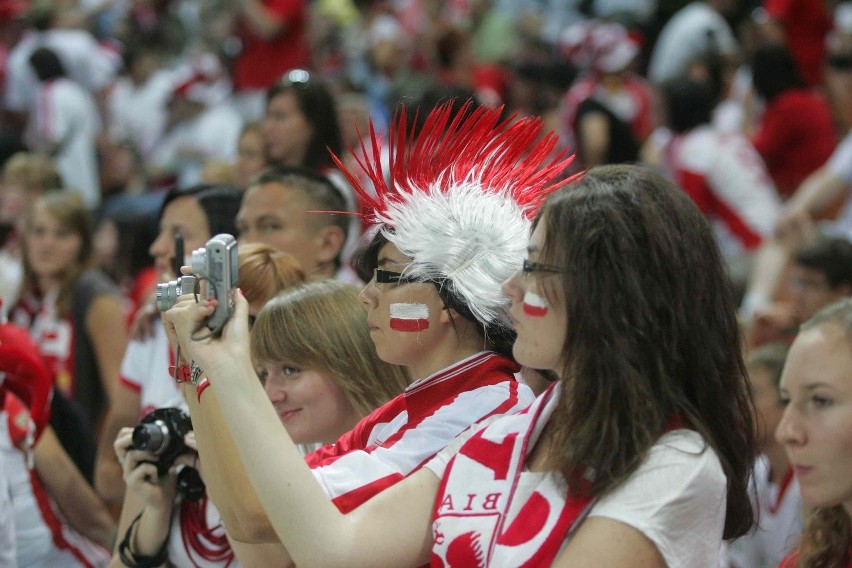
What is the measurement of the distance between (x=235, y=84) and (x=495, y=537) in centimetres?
784

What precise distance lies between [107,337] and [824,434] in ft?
10.2

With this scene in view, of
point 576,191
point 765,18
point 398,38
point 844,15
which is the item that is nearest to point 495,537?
point 576,191

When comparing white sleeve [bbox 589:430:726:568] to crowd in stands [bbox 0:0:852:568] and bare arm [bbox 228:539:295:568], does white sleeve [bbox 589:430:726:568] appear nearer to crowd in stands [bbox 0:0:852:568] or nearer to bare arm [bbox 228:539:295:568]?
crowd in stands [bbox 0:0:852:568]

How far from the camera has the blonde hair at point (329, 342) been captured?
2672mm

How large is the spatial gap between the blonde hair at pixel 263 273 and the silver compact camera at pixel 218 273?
110 cm

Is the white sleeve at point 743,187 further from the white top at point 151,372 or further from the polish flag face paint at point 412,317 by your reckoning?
the polish flag face paint at point 412,317

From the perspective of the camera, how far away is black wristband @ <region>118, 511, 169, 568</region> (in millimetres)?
2832

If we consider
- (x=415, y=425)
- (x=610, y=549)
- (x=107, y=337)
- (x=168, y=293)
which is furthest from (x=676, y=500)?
(x=107, y=337)

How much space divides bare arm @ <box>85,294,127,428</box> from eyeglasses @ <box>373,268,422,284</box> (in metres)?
2.61

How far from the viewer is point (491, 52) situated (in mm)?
9945

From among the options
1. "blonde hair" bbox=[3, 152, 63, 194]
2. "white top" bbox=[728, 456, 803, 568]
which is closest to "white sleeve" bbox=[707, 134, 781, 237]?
"white top" bbox=[728, 456, 803, 568]

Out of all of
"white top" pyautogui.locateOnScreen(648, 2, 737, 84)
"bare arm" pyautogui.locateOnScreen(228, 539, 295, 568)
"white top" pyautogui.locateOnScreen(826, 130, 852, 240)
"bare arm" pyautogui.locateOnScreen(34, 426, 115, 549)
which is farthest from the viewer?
"white top" pyautogui.locateOnScreen(648, 2, 737, 84)

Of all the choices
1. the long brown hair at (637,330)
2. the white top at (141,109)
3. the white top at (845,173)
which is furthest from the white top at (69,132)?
the long brown hair at (637,330)

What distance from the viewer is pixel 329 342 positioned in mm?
2682
